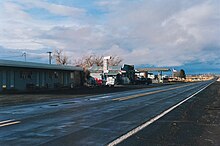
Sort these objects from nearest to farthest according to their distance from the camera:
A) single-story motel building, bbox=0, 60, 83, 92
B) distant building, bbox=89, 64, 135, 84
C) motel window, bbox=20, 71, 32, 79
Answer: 1. single-story motel building, bbox=0, 60, 83, 92
2. motel window, bbox=20, 71, 32, 79
3. distant building, bbox=89, 64, 135, 84

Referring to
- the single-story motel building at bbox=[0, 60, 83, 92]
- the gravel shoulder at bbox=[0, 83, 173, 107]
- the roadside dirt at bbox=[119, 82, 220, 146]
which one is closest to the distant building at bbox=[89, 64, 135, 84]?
the single-story motel building at bbox=[0, 60, 83, 92]

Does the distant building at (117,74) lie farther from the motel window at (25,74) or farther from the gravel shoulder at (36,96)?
the gravel shoulder at (36,96)

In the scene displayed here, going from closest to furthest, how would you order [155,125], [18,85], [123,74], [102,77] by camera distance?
[155,125]
[18,85]
[102,77]
[123,74]

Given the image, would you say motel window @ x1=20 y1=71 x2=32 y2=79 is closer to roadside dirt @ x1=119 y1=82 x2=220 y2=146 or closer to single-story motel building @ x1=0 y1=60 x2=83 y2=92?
single-story motel building @ x1=0 y1=60 x2=83 y2=92

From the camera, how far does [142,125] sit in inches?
424

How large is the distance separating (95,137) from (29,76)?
37964 millimetres

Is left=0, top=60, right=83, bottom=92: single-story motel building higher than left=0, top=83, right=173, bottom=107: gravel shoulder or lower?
higher

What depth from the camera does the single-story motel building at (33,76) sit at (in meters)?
39.6

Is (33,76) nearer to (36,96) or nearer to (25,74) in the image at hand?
(25,74)

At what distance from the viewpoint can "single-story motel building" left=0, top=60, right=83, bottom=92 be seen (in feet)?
130

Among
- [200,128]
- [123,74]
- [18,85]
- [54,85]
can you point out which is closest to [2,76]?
[18,85]

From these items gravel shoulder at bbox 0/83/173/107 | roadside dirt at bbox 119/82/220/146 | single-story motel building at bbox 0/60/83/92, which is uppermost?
single-story motel building at bbox 0/60/83/92

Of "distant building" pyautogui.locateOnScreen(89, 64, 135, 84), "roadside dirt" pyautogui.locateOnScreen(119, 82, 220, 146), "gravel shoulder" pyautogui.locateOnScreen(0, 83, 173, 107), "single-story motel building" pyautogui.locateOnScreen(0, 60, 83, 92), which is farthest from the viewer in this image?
"distant building" pyautogui.locateOnScreen(89, 64, 135, 84)

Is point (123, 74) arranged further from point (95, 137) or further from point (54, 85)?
point (95, 137)
